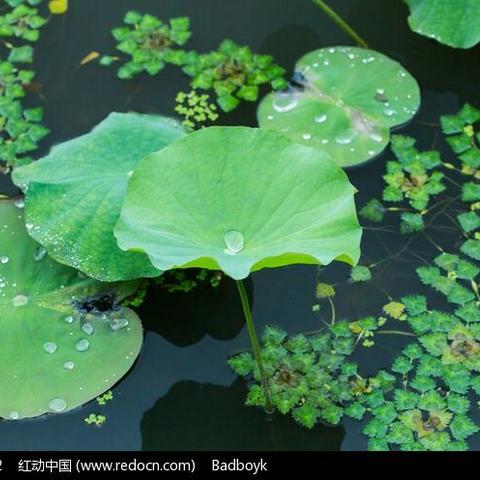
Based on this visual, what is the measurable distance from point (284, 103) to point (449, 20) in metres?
0.67

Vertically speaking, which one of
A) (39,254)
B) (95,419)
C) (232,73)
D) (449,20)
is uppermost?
(449,20)

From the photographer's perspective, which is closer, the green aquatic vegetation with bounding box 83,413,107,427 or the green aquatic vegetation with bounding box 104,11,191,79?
the green aquatic vegetation with bounding box 83,413,107,427

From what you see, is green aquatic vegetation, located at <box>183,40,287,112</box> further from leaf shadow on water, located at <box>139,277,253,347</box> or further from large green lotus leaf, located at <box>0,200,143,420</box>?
large green lotus leaf, located at <box>0,200,143,420</box>

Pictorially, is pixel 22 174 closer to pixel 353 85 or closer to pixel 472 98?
pixel 353 85

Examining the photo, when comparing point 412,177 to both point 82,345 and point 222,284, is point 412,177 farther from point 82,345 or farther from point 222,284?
point 82,345

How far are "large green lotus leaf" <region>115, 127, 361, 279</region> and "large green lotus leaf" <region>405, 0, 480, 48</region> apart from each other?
0.96 m

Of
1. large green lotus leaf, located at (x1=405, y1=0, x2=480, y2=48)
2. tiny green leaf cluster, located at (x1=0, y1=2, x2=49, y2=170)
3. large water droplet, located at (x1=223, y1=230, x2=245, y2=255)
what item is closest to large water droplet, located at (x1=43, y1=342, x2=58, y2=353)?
large water droplet, located at (x1=223, y1=230, x2=245, y2=255)

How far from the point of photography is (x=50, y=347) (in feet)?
9.38

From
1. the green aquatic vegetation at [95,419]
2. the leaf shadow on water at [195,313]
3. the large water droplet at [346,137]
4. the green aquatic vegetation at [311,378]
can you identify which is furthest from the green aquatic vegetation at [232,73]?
the green aquatic vegetation at [95,419]

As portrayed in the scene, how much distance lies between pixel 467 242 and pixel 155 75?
4.64 feet

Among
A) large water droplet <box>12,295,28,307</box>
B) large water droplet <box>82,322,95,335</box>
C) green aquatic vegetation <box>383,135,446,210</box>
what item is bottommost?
→ large water droplet <box>82,322,95,335</box>

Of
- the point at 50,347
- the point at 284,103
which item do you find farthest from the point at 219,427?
the point at 284,103

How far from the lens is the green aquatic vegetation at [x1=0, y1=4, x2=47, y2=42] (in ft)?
12.6
